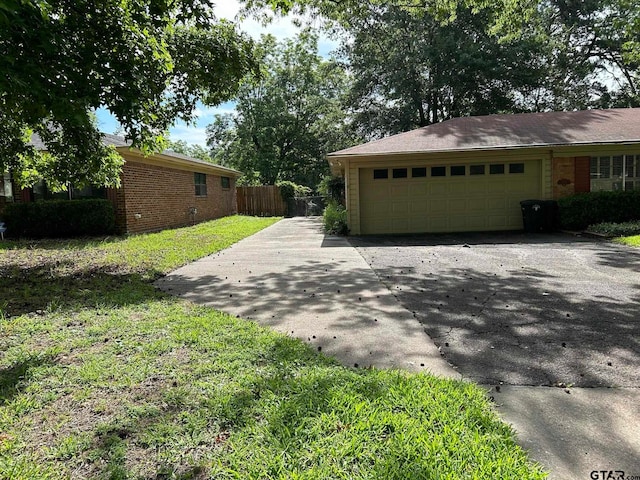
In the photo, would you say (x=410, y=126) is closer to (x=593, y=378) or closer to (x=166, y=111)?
(x=166, y=111)

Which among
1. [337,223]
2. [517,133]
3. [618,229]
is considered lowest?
[618,229]

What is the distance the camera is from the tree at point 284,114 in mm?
32469

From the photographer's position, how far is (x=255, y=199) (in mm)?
26359

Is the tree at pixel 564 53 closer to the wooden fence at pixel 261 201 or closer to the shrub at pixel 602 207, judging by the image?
the wooden fence at pixel 261 201

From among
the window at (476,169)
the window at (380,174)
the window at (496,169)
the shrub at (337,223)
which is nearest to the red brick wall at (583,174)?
the window at (496,169)

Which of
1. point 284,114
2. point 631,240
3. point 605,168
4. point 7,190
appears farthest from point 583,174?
point 284,114

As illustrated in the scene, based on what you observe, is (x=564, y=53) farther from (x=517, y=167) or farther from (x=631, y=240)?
(x=631, y=240)

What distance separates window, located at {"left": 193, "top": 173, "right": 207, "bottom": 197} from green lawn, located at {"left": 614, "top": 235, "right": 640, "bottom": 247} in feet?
52.1

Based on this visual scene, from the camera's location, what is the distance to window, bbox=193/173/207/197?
1883cm

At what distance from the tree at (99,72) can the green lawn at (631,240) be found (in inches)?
363

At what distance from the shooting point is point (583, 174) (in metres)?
12.3

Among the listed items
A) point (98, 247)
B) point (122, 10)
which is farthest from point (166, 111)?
point (98, 247)

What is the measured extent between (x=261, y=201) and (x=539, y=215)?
17804mm

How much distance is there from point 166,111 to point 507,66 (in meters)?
19.5
